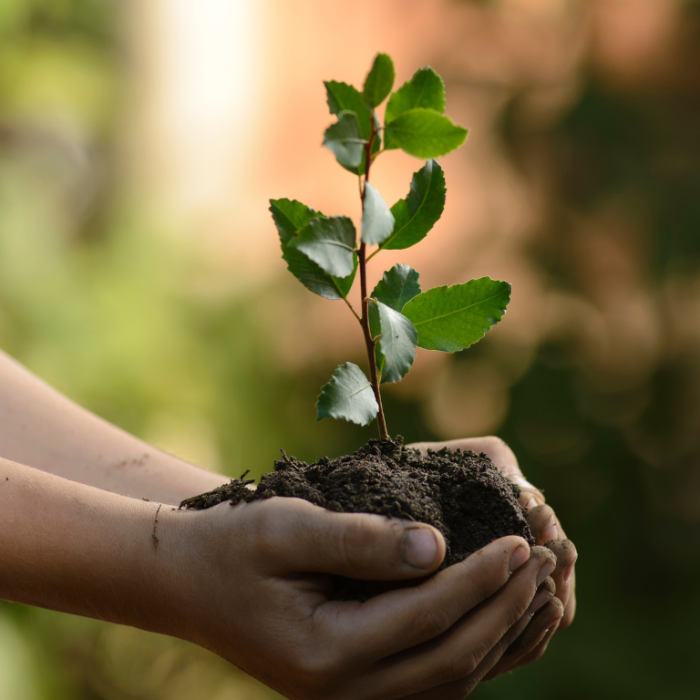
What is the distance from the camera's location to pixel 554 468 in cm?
172

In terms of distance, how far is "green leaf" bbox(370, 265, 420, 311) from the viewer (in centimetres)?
67

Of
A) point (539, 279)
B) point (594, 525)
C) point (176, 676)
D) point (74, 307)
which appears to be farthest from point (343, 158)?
point (176, 676)

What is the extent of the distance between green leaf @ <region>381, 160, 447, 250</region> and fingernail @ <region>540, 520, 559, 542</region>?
1.19 ft

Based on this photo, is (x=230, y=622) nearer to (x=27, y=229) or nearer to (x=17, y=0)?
(x=27, y=229)

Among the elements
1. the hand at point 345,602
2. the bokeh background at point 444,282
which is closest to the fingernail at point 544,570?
the hand at point 345,602

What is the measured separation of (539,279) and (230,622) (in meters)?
1.46

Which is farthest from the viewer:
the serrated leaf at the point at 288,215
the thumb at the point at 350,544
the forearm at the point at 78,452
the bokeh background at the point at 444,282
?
the bokeh background at the point at 444,282

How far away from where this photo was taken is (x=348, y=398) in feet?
2.00

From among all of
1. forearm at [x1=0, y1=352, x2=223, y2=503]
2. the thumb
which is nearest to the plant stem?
the thumb

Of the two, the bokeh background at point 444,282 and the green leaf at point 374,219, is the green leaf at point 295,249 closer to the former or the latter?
the green leaf at point 374,219

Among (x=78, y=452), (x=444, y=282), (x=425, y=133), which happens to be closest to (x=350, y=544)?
(x=425, y=133)

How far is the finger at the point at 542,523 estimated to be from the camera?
71 centimetres

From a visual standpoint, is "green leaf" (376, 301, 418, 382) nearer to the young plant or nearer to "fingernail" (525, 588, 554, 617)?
the young plant

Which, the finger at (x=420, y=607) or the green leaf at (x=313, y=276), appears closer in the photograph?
the finger at (x=420, y=607)
